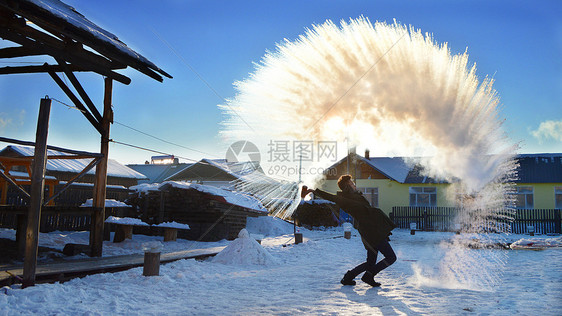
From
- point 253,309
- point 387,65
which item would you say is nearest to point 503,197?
point 387,65

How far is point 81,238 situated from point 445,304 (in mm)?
11722

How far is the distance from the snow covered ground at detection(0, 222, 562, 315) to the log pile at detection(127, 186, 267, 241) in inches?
250

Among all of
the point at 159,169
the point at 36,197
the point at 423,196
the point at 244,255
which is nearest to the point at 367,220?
the point at 244,255

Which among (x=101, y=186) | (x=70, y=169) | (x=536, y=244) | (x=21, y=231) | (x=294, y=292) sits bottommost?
(x=294, y=292)

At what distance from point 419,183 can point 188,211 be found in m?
22.4

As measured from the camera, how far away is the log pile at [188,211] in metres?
15.9

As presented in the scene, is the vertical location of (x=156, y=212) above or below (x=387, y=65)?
below

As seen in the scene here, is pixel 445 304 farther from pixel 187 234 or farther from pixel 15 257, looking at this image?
pixel 187 234

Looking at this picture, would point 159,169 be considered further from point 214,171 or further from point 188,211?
point 188,211

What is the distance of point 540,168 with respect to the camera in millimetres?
32219

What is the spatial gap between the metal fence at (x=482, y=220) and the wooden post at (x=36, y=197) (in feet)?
83.3

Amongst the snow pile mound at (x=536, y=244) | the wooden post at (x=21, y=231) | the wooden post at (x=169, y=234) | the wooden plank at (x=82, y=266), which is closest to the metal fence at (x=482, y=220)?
the snow pile mound at (x=536, y=244)

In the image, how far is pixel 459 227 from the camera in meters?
26.2

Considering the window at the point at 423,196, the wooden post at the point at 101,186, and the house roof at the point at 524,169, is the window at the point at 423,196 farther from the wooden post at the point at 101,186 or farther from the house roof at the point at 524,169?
the wooden post at the point at 101,186
